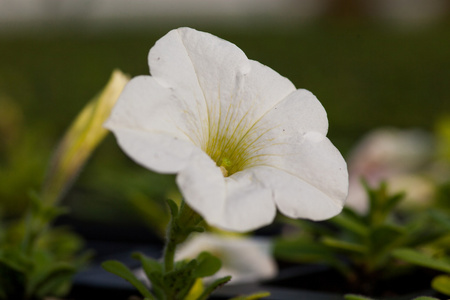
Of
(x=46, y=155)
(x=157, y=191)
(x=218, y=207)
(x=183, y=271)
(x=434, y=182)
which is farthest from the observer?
(x=46, y=155)

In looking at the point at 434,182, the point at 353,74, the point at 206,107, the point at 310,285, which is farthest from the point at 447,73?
the point at 206,107

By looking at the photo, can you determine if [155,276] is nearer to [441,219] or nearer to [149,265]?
[149,265]

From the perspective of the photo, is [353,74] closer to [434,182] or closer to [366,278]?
[434,182]

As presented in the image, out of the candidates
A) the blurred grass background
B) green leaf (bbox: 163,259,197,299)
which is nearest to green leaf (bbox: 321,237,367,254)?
green leaf (bbox: 163,259,197,299)

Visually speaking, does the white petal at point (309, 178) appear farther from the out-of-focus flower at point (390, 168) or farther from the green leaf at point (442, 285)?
the out-of-focus flower at point (390, 168)

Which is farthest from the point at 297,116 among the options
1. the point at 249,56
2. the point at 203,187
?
the point at 249,56

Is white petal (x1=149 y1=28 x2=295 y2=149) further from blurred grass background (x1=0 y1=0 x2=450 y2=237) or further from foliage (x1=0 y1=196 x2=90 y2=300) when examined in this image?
blurred grass background (x1=0 y1=0 x2=450 y2=237)

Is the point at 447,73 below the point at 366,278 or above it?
above
